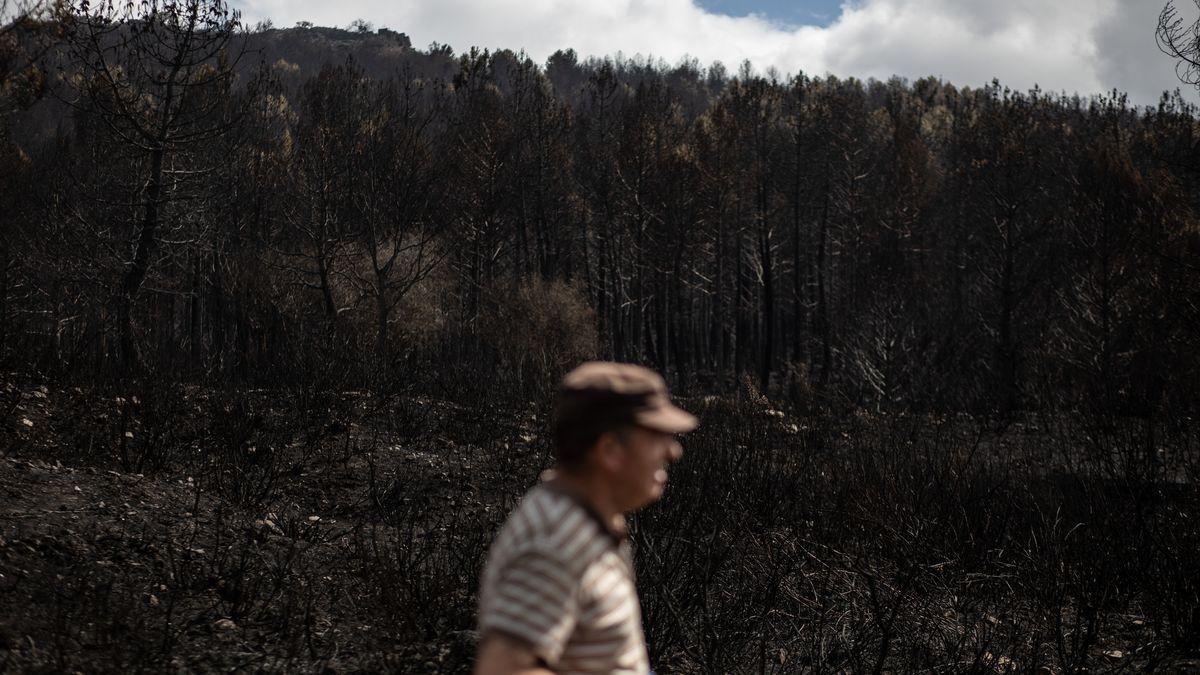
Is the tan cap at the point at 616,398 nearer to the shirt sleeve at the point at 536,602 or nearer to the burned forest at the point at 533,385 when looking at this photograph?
the shirt sleeve at the point at 536,602

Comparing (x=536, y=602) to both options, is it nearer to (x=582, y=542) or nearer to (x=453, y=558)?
(x=582, y=542)

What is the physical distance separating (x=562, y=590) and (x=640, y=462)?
291 millimetres

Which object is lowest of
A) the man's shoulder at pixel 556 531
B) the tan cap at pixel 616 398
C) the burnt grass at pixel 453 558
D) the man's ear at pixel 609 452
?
the burnt grass at pixel 453 558

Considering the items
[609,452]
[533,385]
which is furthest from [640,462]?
[533,385]

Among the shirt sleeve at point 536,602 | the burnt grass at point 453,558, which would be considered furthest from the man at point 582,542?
the burnt grass at point 453,558

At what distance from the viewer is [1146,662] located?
20.9 feet

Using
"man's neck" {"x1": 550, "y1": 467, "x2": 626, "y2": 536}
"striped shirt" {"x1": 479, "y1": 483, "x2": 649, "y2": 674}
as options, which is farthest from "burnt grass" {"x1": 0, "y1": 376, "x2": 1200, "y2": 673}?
"man's neck" {"x1": 550, "y1": 467, "x2": 626, "y2": 536}

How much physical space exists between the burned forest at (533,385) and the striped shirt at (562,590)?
3.47 m

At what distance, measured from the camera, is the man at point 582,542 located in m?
1.63

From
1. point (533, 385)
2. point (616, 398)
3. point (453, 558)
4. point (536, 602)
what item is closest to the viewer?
point (536, 602)

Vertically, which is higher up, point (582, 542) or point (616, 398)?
point (616, 398)

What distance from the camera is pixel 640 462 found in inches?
70.4

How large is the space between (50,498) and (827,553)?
6049 millimetres

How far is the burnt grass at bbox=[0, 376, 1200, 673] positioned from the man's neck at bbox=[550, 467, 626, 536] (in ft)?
10.9
